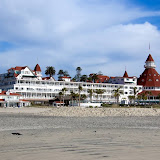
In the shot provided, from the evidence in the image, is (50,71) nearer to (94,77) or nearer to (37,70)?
(37,70)

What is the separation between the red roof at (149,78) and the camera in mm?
Result: 109281

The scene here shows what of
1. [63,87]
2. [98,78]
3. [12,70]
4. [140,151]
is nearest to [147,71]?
[98,78]

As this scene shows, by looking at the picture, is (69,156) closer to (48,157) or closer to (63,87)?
(48,157)

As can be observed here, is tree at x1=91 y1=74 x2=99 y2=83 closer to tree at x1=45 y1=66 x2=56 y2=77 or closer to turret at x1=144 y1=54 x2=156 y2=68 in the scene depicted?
tree at x1=45 y1=66 x2=56 y2=77

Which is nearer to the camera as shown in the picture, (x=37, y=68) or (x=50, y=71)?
(x=37, y=68)

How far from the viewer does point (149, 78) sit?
111812 millimetres

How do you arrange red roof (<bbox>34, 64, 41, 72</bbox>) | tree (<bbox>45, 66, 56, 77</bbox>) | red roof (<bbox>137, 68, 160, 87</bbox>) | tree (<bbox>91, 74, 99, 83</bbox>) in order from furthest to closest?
1. tree (<bbox>45, 66, 56, 77</bbox>)
2. tree (<bbox>91, 74, 99, 83</bbox>)
3. red roof (<bbox>137, 68, 160, 87</bbox>)
4. red roof (<bbox>34, 64, 41, 72</bbox>)

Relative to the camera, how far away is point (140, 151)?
32.0ft

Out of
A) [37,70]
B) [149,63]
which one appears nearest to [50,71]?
[37,70]

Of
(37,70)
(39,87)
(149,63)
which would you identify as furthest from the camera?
(149,63)

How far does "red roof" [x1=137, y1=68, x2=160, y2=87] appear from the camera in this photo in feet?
359

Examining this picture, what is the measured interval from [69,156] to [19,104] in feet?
223

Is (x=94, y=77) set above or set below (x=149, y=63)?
below

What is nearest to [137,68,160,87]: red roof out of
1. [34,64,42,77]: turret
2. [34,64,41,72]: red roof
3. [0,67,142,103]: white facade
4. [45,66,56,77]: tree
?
[0,67,142,103]: white facade
